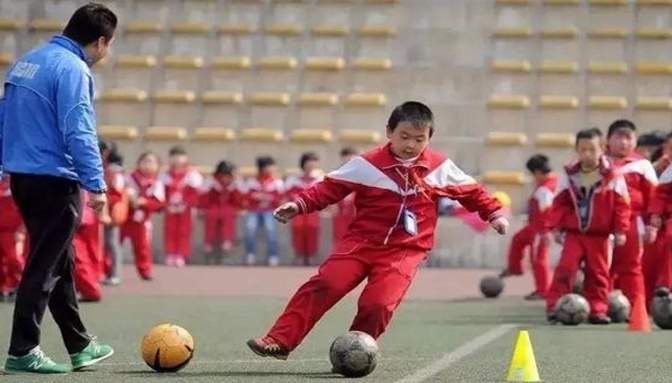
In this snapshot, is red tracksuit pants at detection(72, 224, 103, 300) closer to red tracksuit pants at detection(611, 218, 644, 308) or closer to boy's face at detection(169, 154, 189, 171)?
red tracksuit pants at detection(611, 218, 644, 308)

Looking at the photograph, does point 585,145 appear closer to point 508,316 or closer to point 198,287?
point 508,316

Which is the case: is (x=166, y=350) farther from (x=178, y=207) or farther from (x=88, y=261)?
(x=178, y=207)

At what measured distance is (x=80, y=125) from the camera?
9125 millimetres

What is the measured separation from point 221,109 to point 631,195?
44.0ft

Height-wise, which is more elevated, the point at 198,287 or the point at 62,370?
the point at 62,370

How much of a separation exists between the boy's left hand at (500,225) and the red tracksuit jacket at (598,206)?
15.3 ft

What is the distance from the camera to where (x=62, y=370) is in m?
9.42

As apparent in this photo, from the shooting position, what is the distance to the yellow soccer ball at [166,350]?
9.47 meters

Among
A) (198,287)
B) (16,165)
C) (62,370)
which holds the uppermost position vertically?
(16,165)

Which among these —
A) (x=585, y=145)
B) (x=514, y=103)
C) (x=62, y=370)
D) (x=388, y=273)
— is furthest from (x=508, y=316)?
(x=514, y=103)

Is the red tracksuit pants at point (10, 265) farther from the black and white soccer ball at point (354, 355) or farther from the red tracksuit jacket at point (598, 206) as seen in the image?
the black and white soccer ball at point (354, 355)

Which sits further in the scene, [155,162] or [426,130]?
[155,162]

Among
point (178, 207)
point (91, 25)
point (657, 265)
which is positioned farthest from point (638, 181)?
point (178, 207)

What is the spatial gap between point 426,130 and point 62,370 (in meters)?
2.48
